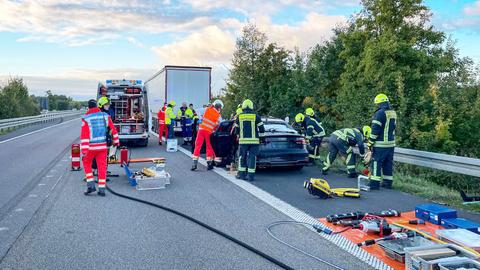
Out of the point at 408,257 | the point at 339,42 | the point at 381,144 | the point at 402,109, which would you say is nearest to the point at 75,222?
the point at 408,257

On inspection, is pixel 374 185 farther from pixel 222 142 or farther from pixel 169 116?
pixel 169 116

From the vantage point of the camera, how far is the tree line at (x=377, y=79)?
2429 cm

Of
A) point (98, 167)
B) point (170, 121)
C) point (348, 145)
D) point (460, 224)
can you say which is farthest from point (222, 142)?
point (460, 224)

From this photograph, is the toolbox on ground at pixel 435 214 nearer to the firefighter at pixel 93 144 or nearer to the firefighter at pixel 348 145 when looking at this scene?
the firefighter at pixel 348 145

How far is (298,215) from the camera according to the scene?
687 cm

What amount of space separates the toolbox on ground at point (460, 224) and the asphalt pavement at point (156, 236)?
1751 mm

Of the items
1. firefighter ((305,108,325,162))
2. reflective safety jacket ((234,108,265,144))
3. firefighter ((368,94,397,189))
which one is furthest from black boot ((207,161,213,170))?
firefighter ((368,94,397,189))

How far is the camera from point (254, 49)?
29422 millimetres

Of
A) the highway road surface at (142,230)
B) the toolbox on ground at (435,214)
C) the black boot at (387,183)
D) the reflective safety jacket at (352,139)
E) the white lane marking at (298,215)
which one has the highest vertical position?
the reflective safety jacket at (352,139)

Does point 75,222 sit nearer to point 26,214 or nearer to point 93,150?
point 26,214

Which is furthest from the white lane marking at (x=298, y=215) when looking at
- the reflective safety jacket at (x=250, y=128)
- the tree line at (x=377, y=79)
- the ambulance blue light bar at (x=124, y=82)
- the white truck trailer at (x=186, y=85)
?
the tree line at (x=377, y=79)

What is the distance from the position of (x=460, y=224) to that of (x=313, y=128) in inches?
286

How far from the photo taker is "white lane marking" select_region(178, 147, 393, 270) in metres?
4.98

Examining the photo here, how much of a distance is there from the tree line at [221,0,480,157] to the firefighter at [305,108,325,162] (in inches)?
410
